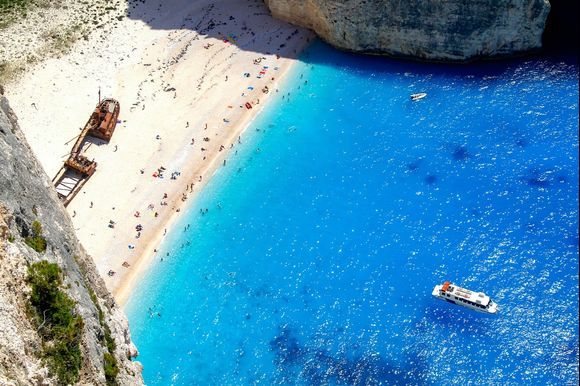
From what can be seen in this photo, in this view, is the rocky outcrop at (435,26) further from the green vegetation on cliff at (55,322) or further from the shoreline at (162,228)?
the green vegetation on cliff at (55,322)

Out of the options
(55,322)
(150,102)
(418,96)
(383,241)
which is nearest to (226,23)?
(150,102)

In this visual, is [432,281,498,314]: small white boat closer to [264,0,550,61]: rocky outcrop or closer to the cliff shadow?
[264,0,550,61]: rocky outcrop

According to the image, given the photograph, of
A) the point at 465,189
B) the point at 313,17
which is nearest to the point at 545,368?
the point at 465,189

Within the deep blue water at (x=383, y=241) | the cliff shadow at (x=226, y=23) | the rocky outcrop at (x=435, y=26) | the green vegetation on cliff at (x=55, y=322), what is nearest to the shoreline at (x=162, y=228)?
the deep blue water at (x=383, y=241)

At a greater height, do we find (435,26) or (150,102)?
(435,26)

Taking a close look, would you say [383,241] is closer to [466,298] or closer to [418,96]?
[466,298]

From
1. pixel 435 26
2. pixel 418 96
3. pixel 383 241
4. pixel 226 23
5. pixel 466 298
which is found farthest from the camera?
pixel 226 23

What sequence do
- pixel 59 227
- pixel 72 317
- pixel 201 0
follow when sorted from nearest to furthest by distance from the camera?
pixel 72 317 → pixel 59 227 → pixel 201 0

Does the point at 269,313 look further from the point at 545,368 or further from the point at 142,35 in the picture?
the point at 142,35
